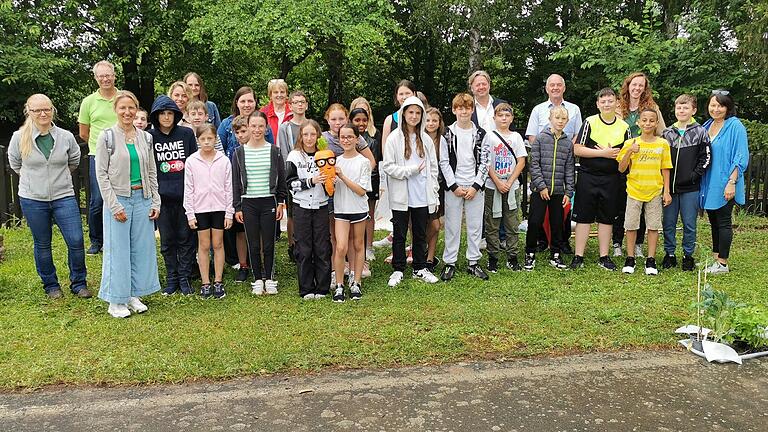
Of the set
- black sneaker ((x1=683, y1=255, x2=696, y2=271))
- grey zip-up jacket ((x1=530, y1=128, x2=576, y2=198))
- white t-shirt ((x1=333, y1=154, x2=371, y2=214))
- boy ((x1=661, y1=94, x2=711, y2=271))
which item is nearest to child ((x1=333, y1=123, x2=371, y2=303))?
white t-shirt ((x1=333, y1=154, x2=371, y2=214))

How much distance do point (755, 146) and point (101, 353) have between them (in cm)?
1176

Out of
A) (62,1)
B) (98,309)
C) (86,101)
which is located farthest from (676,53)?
(62,1)

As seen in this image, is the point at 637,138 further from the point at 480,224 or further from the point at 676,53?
the point at 676,53

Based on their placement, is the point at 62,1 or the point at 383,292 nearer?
the point at 383,292

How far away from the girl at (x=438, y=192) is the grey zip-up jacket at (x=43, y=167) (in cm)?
335

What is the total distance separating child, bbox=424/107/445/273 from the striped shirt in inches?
65.3

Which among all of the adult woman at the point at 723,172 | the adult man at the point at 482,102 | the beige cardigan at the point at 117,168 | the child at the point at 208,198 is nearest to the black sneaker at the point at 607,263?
the adult woman at the point at 723,172

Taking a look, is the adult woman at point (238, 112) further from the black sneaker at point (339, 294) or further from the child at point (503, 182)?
the child at point (503, 182)

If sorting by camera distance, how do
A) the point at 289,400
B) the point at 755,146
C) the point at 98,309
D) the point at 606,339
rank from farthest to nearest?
the point at 755,146, the point at 98,309, the point at 606,339, the point at 289,400

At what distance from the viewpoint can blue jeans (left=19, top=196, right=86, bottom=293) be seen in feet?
18.9

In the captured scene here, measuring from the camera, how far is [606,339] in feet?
15.9

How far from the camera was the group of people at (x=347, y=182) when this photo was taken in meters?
5.63

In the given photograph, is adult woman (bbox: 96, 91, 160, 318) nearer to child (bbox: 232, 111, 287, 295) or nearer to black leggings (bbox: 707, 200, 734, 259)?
child (bbox: 232, 111, 287, 295)

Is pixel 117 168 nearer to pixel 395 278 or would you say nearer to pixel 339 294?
pixel 339 294
